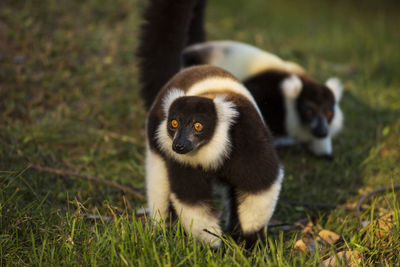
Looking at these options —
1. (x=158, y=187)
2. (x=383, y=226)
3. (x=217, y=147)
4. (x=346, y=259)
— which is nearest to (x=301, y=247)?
(x=346, y=259)

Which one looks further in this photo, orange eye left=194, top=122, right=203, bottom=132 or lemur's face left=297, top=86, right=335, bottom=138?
lemur's face left=297, top=86, right=335, bottom=138

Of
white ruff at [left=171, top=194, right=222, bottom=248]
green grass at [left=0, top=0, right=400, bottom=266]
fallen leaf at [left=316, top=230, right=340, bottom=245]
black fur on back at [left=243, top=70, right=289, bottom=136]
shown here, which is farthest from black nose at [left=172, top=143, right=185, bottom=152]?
black fur on back at [left=243, top=70, right=289, bottom=136]

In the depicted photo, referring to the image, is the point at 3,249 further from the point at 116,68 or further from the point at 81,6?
the point at 81,6

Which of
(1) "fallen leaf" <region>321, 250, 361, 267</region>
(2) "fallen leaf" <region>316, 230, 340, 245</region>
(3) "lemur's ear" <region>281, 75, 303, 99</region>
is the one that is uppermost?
(3) "lemur's ear" <region>281, 75, 303, 99</region>

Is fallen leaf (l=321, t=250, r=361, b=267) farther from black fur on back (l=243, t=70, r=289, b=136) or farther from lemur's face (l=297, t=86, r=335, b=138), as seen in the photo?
black fur on back (l=243, t=70, r=289, b=136)

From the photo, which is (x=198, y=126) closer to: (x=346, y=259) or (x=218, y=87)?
(x=218, y=87)

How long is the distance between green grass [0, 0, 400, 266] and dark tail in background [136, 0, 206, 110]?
0.75 metres

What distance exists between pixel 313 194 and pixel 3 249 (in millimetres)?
2745

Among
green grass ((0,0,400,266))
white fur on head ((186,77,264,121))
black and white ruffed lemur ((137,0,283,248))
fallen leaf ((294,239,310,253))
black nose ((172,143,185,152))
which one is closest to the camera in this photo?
green grass ((0,0,400,266))

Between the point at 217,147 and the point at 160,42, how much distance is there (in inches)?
77.0

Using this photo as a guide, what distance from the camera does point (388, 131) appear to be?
5.42m

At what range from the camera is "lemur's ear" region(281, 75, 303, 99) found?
5082 mm

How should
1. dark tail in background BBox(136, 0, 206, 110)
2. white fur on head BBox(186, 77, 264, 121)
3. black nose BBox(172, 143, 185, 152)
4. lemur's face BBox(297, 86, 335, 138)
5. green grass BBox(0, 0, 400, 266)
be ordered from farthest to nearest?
lemur's face BBox(297, 86, 335, 138) → dark tail in background BBox(136, 0, 206, 110) → white fur on head BBox(186, 77, 264, 121) → black nose BBox(172, 143, 185, 152) → green grass BBox(0, 0, 400, 266)

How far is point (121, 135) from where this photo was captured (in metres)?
5.06
